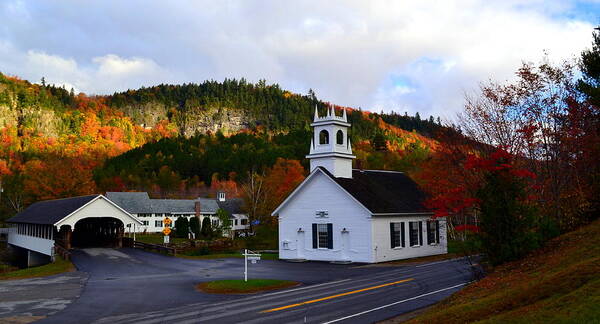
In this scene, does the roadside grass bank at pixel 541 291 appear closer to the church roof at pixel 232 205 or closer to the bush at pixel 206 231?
the bush at pixel 206 231

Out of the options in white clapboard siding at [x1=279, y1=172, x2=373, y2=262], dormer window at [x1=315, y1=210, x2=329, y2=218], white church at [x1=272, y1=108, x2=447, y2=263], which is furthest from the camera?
dormer window at [x1=315, y1=210, x2=329, y2=218]

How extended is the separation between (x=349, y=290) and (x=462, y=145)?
16.4 m

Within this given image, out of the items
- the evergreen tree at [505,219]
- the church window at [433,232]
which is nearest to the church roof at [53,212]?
the church window at [433,232]

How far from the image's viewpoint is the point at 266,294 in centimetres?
Result: 2175

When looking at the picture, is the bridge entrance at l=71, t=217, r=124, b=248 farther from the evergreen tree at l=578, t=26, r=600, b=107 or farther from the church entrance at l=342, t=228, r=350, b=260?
the evergreen tree at l=578, t=26, r=600, b=107

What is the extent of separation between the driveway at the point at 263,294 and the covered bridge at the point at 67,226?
35.0 ft

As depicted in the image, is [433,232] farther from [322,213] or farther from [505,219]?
[505,219]

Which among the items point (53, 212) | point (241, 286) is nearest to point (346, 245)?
point (241, 286)

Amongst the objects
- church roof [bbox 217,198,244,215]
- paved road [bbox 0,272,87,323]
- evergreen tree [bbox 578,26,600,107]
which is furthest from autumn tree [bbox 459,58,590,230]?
church roof [bbox 217,198,244,215]

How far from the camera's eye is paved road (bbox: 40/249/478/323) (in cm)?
1680

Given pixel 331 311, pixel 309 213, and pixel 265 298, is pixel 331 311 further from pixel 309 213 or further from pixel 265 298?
pixel 309 213

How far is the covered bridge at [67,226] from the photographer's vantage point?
4450 cm

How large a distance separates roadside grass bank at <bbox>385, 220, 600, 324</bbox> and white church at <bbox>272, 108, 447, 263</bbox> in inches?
666

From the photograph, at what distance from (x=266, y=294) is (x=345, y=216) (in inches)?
590
